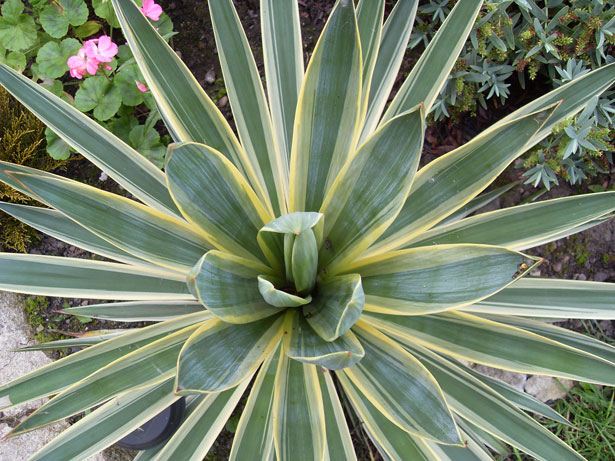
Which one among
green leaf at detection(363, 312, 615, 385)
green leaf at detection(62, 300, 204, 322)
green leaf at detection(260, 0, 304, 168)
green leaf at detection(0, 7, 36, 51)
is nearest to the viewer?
green leaf at detection(363, 312, 615, 385)

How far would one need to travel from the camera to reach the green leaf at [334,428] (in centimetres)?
112

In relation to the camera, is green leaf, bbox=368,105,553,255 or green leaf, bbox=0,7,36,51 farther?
green leaf, bbox=0,7,36,51

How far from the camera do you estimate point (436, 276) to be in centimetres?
88

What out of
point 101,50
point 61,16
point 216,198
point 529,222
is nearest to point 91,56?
point 101,50

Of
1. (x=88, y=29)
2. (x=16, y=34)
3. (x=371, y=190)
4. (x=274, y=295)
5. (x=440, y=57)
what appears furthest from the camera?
(x=88, y=29)

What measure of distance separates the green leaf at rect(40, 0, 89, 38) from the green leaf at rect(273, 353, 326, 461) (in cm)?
150

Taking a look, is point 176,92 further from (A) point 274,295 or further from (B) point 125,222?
(A) point 274,295

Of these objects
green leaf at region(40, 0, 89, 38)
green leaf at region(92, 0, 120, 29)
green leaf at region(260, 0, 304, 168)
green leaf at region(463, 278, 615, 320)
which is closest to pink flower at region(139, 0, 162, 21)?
green leaf at region(92, 0, 120, 29)

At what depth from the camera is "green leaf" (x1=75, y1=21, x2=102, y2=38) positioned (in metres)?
1.90

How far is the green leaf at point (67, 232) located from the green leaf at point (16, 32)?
92 centimetres

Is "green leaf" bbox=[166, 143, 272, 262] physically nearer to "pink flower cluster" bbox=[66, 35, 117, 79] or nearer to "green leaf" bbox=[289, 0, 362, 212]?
"green leaf" bbox=[289, 0, 362, 212]

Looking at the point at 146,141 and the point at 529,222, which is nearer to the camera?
the point at 529,222

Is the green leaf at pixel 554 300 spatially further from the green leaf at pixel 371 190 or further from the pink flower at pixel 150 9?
the pink flower at pixel 150 9

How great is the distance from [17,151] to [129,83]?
0.50m
